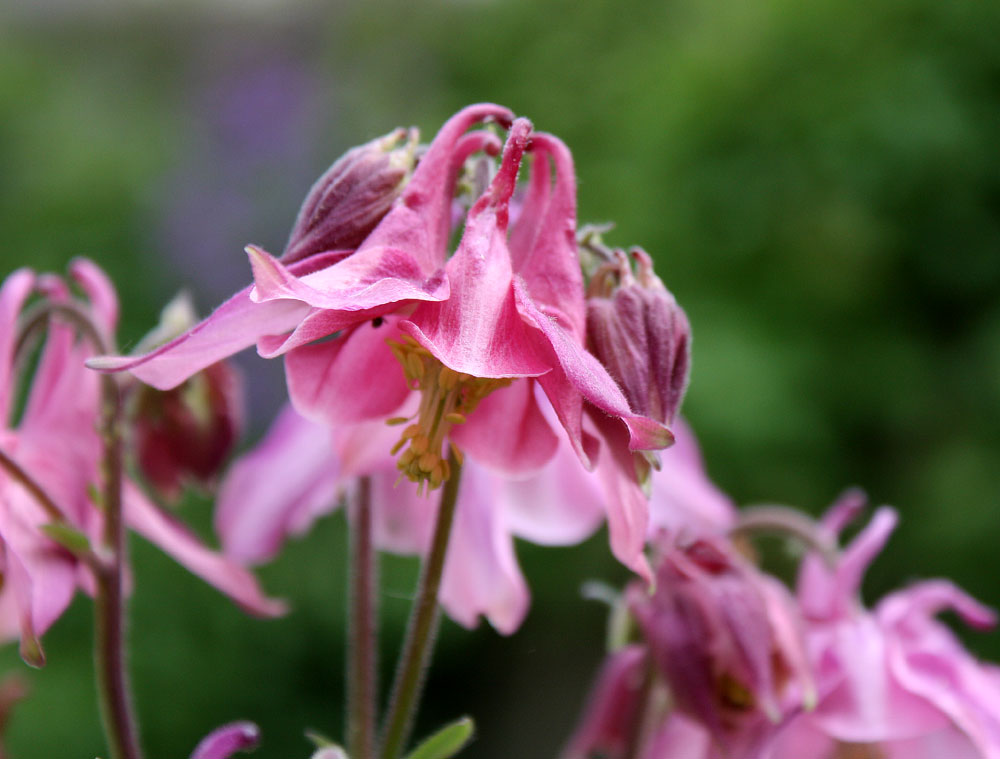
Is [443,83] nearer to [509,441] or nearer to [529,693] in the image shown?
[529,693]

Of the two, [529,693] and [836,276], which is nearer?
[836,276]

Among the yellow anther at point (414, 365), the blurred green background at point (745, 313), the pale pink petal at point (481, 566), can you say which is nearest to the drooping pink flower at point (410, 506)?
the pale pink petal at point (481, 566)

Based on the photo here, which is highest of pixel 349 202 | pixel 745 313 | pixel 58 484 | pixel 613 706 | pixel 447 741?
pixel 349 202

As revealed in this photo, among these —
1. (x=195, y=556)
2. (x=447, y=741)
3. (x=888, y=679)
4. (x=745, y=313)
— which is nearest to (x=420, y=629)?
(x=447, y=741)

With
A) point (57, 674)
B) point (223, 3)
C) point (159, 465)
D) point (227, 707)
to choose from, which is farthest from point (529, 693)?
point (223, 3)

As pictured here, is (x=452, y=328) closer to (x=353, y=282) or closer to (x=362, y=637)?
(x=353, y=282)

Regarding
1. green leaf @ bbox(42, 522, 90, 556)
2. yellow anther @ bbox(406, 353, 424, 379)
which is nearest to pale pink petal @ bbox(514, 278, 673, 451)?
yellow anther @ bbox(406, 353, 424, 379)

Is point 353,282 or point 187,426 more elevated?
point 353,282
